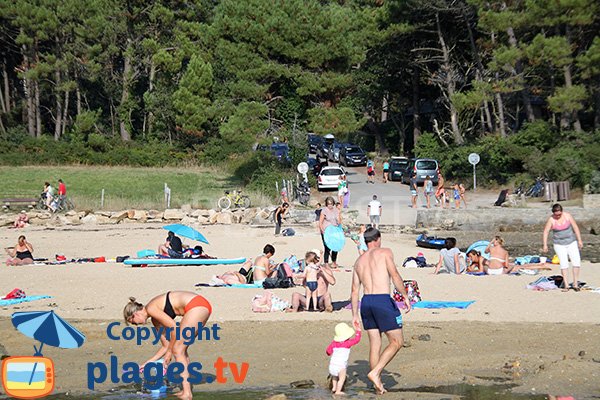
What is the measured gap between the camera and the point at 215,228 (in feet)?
103

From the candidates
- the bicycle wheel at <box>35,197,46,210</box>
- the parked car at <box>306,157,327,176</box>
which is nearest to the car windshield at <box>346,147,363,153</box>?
the parked car at <box>306,157,327,176</box>

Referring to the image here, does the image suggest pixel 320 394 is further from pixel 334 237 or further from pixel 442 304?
pixel 334 237

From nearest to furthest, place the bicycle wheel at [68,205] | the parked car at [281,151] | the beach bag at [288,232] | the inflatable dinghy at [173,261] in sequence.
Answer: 1. the inflatable dinghy at [173,261]
2. the beach bag at [288,232]
3. the bicycle wheel at [68,205]
4. the parked car at [281,151]

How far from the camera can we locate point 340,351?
32.8 ft

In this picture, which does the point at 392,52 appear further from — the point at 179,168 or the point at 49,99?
the point at 49,99

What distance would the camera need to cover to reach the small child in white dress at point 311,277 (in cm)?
1486

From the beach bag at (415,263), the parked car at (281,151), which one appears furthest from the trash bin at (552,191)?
the beach bag at (415,263)

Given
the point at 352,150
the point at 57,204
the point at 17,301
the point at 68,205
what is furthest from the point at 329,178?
the point at 17,301

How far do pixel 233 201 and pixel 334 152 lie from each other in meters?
25.9

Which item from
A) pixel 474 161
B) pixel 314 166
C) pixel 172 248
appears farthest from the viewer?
pixel 314 166

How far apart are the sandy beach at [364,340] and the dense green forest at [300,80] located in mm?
23166

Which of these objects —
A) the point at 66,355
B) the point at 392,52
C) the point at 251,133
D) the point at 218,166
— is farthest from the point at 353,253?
the point at 218,166

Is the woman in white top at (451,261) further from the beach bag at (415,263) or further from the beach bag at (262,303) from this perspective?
the beach bag at (262,303)

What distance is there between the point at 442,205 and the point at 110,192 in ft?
60.4
